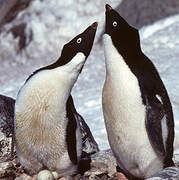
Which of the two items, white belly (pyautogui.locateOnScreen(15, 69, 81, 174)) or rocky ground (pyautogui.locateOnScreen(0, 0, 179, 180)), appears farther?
rocky ground (pyautogui.locateOnScreen(0, 0, 179, 180))

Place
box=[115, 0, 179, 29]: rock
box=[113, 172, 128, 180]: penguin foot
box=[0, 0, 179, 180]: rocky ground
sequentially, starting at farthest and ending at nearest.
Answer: box=[115, 0, 179, 29]: rock, box=[0, 0, 179, 180]: rocky ground, box=[113, 172, 128, 180]: penguin foot

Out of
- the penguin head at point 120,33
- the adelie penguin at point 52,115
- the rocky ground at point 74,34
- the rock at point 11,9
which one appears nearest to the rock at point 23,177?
the adelie penguin at point 52,115

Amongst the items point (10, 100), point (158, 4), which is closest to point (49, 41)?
point (158, 4)

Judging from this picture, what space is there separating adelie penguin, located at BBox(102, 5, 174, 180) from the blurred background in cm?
315

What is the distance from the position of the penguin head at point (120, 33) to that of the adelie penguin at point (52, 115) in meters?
0.06

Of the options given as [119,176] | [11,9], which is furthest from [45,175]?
[11,9]

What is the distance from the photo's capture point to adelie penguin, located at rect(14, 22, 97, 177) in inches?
77.5

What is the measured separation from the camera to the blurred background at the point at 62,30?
18.3 ft

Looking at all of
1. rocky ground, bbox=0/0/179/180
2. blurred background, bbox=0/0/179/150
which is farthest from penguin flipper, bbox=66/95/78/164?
blurred background, bbox=0/0/179/150

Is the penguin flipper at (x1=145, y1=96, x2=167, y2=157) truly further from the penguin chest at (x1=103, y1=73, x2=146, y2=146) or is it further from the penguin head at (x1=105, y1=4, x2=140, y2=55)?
the penguin head at (x1=105, y1=4, x2=140, y2=55)

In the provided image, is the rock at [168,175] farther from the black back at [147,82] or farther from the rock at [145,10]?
the rock at [145,10]

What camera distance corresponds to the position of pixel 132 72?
1.98 m

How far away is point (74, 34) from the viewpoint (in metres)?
6.85

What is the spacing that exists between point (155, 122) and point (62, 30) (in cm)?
504
